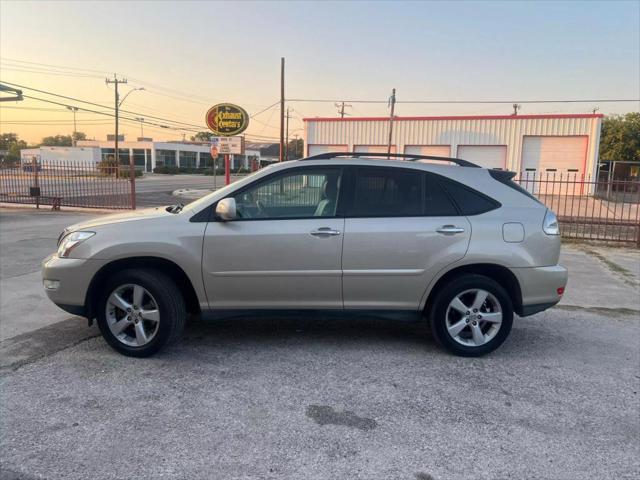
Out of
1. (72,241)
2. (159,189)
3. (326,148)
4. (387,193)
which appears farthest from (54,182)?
(387,193)

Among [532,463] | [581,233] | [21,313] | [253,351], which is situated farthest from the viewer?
[581,233]

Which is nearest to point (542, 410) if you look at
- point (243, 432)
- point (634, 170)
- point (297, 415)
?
point (297, 415)

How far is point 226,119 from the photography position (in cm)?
1617

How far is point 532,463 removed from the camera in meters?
2.90

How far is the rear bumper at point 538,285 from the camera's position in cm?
427

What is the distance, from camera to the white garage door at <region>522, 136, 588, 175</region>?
3003cm

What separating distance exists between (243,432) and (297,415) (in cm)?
40

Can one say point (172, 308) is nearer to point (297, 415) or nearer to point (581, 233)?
point (297, 415)

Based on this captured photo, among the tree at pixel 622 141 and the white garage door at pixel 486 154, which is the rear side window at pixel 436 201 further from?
the tree at pixel 622 141

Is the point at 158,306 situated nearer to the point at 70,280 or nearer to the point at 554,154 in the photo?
the point at 70,280

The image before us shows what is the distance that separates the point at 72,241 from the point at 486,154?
30.8m

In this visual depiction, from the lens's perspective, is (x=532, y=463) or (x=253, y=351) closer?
(x=532, y=463)

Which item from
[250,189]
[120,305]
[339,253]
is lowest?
[120,305]

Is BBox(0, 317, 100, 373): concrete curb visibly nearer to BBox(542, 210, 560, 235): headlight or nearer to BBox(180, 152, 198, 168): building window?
BBox(542, 210, 560, 235): headlight
